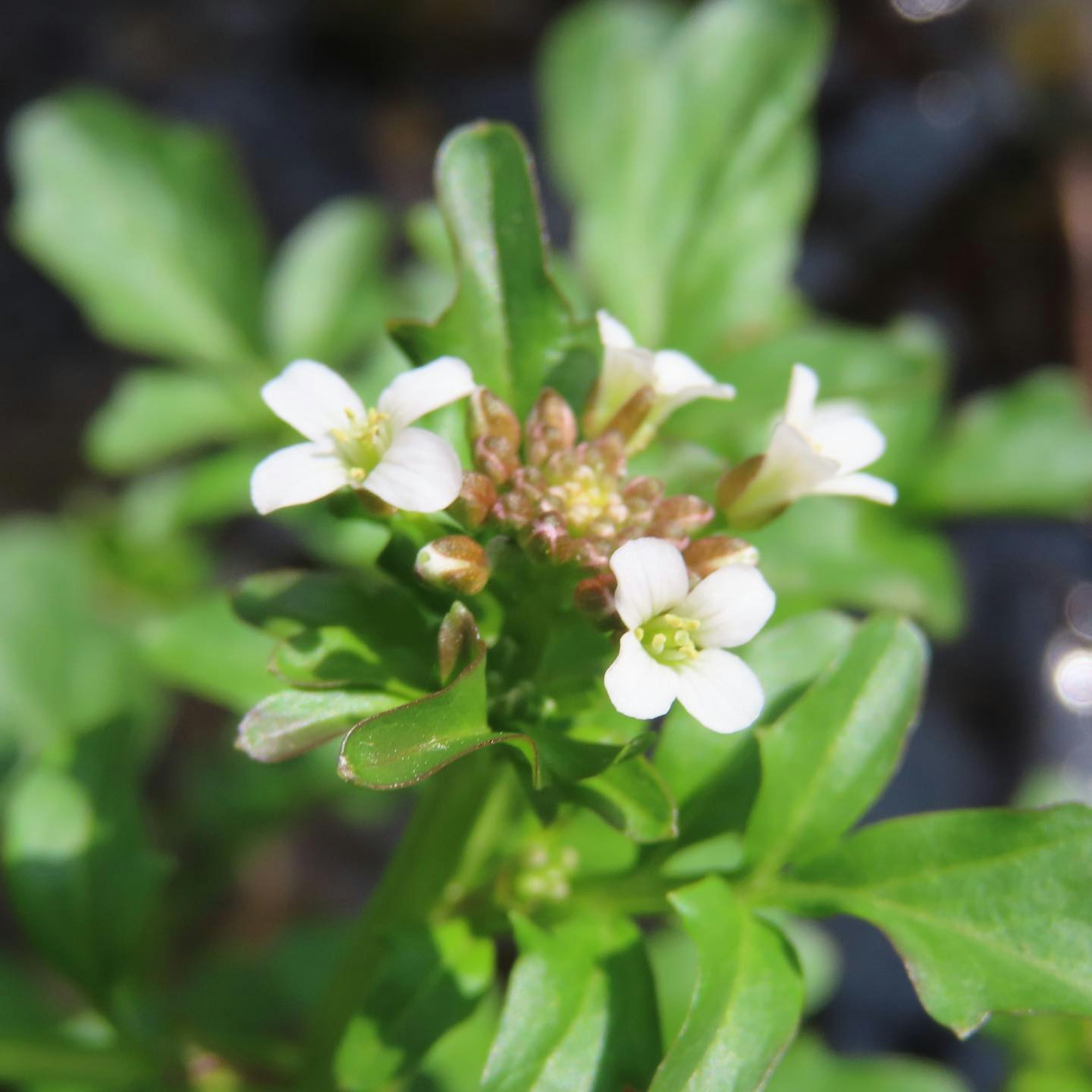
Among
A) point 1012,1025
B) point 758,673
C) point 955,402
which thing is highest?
point 758,673

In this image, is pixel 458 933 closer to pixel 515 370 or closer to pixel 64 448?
pixel 515 370

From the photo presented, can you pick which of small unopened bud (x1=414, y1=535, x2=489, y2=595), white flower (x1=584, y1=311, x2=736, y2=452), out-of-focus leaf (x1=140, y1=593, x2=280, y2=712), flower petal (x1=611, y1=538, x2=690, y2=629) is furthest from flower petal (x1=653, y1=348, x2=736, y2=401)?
out-of-focus leaf (x1=140, y1=593, x2=280, y2=712)

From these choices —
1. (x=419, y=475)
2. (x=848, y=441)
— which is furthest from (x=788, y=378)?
(x=419, y=475)

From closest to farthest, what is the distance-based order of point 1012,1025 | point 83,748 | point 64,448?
1. point 83,748
2. point 1012,1025
3. point 64,448

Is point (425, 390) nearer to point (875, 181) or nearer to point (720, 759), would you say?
point (720, 759)

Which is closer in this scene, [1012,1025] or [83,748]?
[83,748]

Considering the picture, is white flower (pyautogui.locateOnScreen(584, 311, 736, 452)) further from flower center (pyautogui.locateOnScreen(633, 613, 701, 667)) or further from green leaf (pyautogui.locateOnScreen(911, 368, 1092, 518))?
green leaf (pyautogui.locateOnScreen(911, 368, 1092, 518))

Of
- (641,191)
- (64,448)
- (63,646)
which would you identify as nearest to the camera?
(641,191)

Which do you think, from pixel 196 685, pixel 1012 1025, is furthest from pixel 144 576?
pixel 1012 1025
